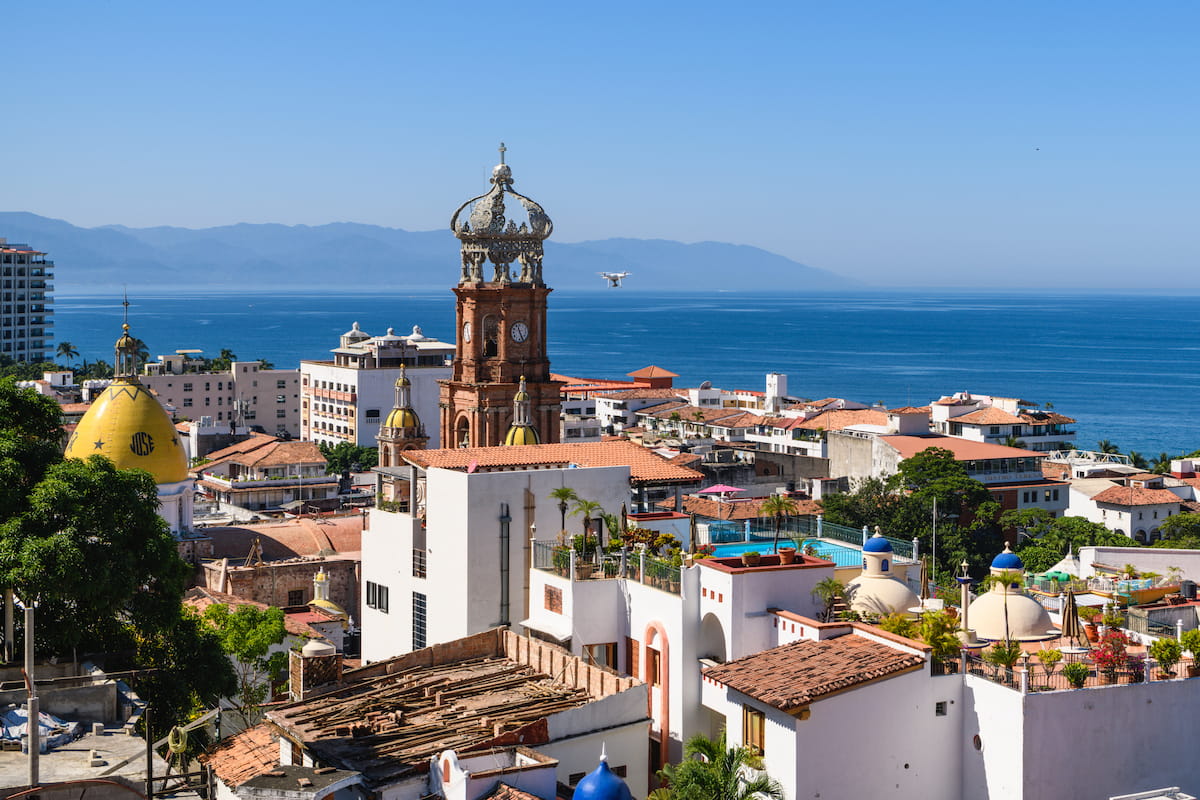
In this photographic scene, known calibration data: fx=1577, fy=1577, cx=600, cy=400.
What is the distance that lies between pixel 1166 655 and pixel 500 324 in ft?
121

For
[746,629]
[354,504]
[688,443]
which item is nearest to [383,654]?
[746,629]

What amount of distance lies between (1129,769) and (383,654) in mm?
16551

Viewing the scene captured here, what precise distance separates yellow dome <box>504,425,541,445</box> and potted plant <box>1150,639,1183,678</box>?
24.3 meters

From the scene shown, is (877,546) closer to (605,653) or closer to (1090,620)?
(1090,620)

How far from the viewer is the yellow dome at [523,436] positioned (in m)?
44.2

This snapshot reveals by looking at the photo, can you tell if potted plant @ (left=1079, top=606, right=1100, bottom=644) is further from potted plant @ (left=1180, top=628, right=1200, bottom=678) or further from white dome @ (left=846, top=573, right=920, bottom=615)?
white dome @ (left=846, top=573, right=920, bottom=615)

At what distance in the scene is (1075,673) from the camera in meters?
20.2

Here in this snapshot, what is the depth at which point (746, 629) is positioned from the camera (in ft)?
76.4

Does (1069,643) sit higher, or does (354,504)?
(1069,643)

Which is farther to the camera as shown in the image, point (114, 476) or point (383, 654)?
point (383, 654)

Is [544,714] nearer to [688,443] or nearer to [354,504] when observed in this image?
[354,504]

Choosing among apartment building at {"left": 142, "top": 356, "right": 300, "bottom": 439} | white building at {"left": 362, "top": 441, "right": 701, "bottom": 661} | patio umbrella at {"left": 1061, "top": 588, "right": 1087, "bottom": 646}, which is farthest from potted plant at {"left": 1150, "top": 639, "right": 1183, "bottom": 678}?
apartment building at {"left": 142, "top": 356, "right": 300, "bottom": 439}

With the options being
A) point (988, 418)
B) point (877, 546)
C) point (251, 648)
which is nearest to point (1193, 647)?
point (877, 546)

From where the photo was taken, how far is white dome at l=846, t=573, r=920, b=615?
952 inches
